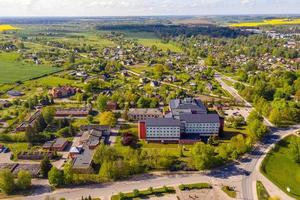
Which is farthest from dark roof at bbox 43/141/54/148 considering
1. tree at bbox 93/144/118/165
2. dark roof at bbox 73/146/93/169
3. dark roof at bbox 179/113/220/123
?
dark roof at bbox 179/113/220/123

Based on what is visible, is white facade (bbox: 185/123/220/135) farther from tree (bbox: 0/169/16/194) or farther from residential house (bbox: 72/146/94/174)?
tree (bbox: 0/169/16/194)

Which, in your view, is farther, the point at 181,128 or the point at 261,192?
the point at 181,128

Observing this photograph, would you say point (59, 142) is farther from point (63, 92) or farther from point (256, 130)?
point (256, 130)

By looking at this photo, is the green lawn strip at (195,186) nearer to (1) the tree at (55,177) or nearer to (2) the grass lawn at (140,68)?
(1) the tree at (55,177)

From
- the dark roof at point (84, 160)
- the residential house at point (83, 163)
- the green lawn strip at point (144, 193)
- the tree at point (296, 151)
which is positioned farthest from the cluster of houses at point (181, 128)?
the green lawn strip at point (144, 193)

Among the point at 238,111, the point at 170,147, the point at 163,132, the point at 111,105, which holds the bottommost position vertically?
the point at 170,147

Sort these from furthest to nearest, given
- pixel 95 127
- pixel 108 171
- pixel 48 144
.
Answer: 1. pixel 95 127
2. pixel 48 144
3. pixel 108 171

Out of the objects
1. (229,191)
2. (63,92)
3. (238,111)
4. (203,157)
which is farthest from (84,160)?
(63,92)
